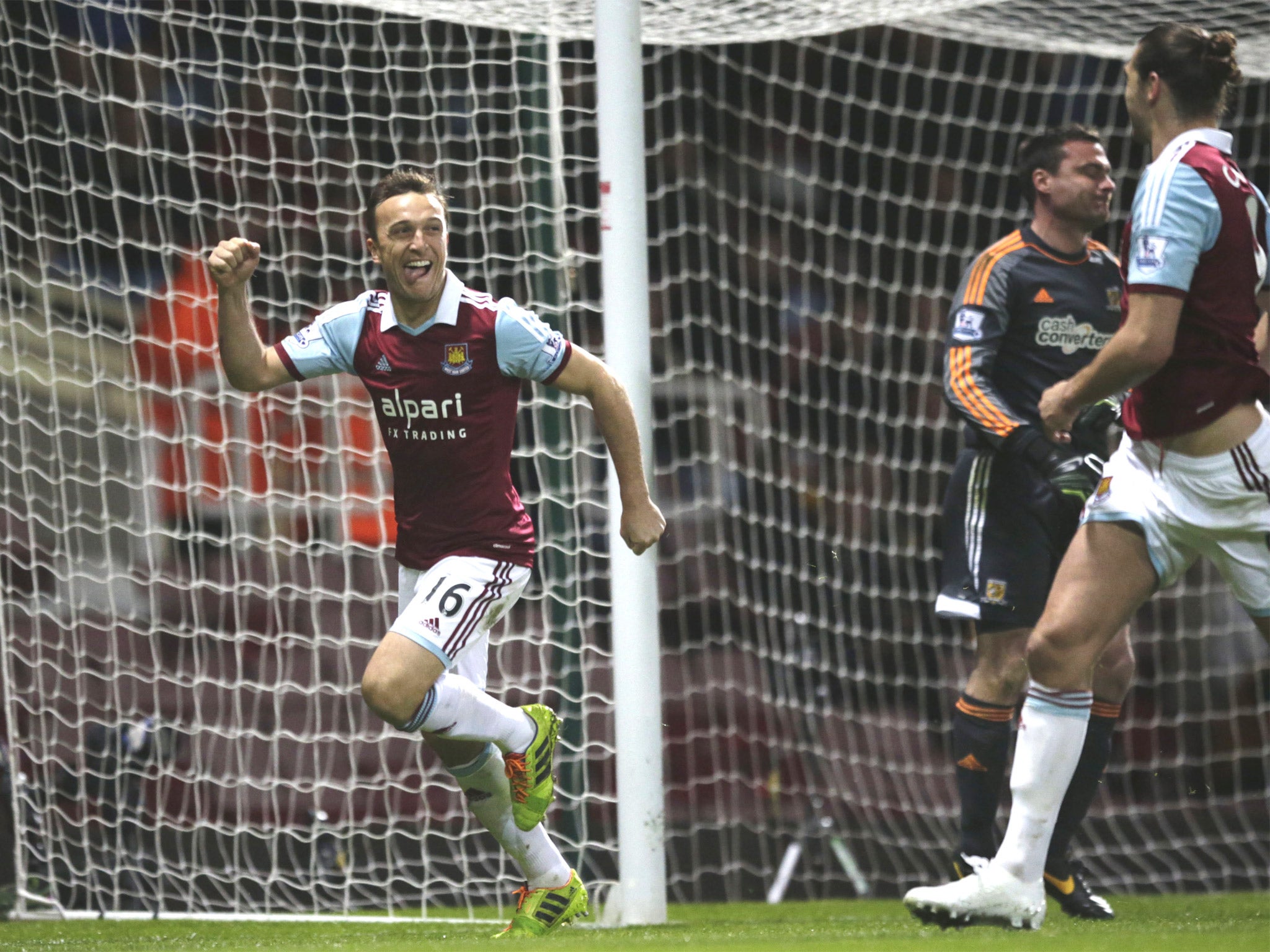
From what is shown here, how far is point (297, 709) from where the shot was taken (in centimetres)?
779

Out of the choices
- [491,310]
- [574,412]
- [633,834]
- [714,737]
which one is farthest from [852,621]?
[491,310]

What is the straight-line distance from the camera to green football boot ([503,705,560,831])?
3.82m

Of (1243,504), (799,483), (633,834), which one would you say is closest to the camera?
(1243,504)

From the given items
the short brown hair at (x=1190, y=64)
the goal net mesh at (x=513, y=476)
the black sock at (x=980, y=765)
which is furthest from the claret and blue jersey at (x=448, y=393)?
the short brown hair at (x=1190, y=64)

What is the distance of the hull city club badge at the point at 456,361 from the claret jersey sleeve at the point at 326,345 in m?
0.25

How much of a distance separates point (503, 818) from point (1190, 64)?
92.7 inches

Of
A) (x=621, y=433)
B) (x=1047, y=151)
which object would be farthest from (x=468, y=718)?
(x=1047, y=151)

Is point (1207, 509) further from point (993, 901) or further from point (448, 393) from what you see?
point (448, 393)

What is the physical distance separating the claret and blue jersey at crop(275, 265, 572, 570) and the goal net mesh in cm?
109

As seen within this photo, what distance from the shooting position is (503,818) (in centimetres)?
390

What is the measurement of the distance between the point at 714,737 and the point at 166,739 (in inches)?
97.8

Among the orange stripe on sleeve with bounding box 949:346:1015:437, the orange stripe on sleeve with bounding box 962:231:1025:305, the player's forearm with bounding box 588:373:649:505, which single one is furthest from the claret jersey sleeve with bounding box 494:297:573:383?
the orange stripe on sleeve with bounding box 962:231:1025:305

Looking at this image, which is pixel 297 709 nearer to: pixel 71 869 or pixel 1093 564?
pixel 71 869

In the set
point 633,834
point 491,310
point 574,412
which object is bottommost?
point 633,834
